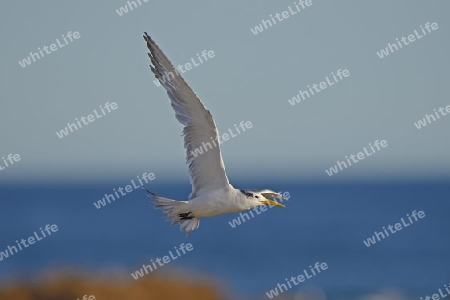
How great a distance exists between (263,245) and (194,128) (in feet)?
162

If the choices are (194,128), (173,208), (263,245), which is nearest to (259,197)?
(173,208)

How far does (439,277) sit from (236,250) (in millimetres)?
16363

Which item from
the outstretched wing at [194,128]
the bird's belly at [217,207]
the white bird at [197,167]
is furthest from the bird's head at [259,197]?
the outstretched wing at [194,128]

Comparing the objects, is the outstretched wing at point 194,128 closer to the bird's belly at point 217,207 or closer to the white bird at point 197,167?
the white bird at point 197,167

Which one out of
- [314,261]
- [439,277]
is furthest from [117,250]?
[439,277]

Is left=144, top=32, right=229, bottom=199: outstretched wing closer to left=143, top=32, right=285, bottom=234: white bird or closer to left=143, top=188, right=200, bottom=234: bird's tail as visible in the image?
left=143, top=32, right=285, bottom=234: white bird

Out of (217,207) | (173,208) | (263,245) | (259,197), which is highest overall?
(173,208)

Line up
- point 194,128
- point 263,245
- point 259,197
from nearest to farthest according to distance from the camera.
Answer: point 194,128
point 259,197
point 263,245

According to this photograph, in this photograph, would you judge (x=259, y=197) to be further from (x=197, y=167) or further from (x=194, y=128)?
(x=194, y=128)

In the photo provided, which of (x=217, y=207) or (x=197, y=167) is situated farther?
(x=197, y=167)

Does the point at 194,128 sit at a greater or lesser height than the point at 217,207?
greater

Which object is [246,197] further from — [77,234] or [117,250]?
[77,234]

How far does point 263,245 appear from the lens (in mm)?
62031

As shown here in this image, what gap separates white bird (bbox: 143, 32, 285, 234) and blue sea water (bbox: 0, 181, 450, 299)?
17.2 meters
